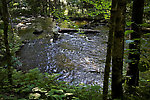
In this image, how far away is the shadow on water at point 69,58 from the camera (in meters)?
7.11

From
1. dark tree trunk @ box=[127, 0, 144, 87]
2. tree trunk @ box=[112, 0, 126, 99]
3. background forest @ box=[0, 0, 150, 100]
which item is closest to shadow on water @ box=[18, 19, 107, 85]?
background forest @ box=[0, 0, 150, 100]

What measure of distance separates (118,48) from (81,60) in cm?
637

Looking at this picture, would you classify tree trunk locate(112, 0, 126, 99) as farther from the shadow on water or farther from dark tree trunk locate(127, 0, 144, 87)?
the shadow on water

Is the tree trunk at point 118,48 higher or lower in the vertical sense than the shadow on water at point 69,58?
higher

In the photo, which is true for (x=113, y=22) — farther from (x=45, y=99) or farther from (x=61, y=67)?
(x=61, y=67)

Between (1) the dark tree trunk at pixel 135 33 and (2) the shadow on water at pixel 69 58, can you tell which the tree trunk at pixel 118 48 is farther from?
(2) the shadow on water at pixel 69 58

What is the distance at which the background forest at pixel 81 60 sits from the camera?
9.22ft

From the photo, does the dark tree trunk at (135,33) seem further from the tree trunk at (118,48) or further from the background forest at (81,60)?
the tree trunk at (118,48)

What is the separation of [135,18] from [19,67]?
25.0 ft

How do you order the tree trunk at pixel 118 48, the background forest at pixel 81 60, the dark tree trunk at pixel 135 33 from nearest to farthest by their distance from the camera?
the tree trunk at pixel 118 48, the background forest at pixel 81 60, the dark tree trunk at pixel 135 33

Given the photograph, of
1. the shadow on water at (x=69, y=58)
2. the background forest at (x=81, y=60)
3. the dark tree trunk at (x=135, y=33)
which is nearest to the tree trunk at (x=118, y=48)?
the background forest at (x=81, y=60)

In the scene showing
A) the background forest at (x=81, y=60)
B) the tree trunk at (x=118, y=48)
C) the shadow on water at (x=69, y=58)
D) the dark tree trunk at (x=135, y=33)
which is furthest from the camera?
the shadow on water at (x=69, y=58)

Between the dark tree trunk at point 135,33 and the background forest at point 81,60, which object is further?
the dark tree trunk at point 135,33

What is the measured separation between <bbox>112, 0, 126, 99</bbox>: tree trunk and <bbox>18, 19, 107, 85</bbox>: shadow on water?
11.3 ft
